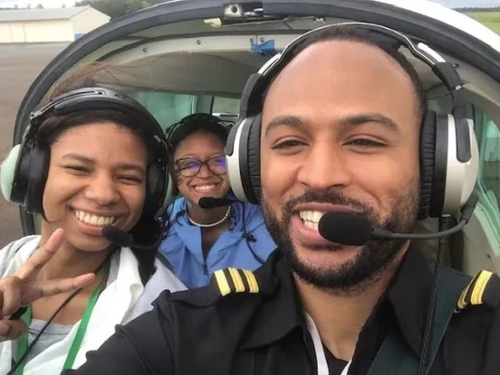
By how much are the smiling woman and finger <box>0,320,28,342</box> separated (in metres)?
0.10

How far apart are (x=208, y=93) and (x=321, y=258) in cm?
211

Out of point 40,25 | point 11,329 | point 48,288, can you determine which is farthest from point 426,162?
point 40,25

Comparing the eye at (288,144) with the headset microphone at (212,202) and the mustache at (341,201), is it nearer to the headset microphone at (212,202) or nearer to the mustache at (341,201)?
the mustache at (341,201)

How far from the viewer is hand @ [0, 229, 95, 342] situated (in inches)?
61.9

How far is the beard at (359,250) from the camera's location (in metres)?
1.28

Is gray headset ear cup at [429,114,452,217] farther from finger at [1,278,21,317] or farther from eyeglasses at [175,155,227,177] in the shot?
eyeglasses at [175,155,227,177]

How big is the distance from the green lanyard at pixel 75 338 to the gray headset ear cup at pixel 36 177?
1.00ft

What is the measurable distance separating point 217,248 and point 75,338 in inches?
40.5

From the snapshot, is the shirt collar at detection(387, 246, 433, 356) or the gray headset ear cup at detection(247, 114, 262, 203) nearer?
the shirt collar at detection(387, 246, 433, 356)

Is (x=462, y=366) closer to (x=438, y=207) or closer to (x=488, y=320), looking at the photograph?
(x=488, y=320)

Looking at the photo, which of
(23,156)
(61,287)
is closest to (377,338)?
(61,287)

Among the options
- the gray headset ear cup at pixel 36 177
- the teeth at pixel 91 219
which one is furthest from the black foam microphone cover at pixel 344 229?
the gray headset ear cup at pixel 36 177

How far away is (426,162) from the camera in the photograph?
1.35 m

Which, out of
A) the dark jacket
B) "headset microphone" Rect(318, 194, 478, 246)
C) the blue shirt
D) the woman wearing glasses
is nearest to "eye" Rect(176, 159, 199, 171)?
the woman wearing glasses
